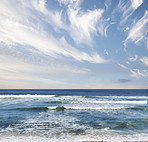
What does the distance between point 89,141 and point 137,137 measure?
2732 millimetres

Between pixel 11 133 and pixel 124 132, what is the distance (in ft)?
22.2

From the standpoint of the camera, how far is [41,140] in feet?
20.0

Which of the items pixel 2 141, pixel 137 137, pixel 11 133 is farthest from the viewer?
pixel 11 133

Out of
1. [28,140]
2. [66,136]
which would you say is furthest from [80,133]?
[28,140]

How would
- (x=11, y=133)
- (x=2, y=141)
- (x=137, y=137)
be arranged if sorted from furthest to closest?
(x=11, y=133)
(x=137, y=137)
(x=2, y=141)

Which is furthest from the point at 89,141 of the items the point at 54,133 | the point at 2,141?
the point at 2,141

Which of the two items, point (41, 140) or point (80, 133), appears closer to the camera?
point (41, 140)

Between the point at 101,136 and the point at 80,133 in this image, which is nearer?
the point at 101,136

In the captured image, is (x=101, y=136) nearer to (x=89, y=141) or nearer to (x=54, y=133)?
(x=89, y=141)

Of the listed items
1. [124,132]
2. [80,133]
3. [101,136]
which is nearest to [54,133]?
[80,133]

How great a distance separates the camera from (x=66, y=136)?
21.8 feet

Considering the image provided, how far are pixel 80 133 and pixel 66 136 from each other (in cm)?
92

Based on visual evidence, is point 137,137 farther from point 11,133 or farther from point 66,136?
point 11,133

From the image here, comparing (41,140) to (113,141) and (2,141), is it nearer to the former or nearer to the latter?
(2,141)
